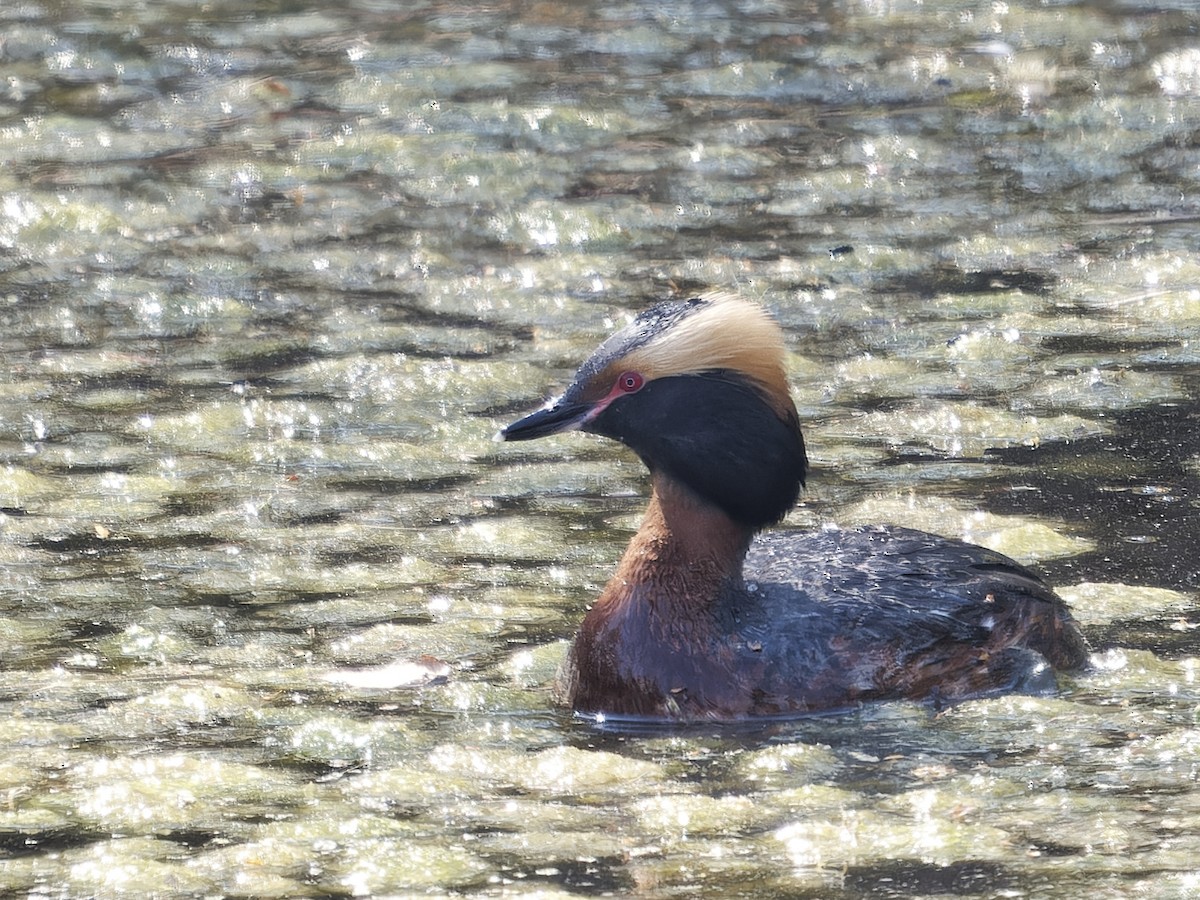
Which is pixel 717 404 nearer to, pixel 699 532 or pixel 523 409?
pixel 699 532

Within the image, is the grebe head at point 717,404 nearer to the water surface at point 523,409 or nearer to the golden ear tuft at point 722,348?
the golden ear tuft at point 722,348

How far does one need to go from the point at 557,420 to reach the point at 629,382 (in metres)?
0.25

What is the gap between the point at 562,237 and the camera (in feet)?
36.3

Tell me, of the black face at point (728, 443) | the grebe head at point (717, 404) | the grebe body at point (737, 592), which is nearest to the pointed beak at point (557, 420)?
the grebe body at point (737, 592)

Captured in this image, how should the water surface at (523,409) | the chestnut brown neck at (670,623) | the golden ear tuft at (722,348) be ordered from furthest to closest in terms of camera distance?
1. the golden ear tuft at (722,348)
2. the chestnut brown neck at (670,623)
3. the water surface at (523,409)

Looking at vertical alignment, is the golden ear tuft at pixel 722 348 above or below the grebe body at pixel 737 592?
above

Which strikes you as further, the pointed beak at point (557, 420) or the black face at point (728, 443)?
the pointed beak at point (557, 420)

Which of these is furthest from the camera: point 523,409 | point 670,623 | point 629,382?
point 523,409

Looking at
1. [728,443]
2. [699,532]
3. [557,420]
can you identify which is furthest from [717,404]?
[557,420]

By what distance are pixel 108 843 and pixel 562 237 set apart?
6347 mm

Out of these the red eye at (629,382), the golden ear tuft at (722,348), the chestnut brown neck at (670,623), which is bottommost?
the chestnut brown neck at (670,623)

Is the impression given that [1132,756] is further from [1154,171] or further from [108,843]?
[1154,171]

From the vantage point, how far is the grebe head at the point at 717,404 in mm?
6156

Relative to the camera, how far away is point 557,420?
6328mm
